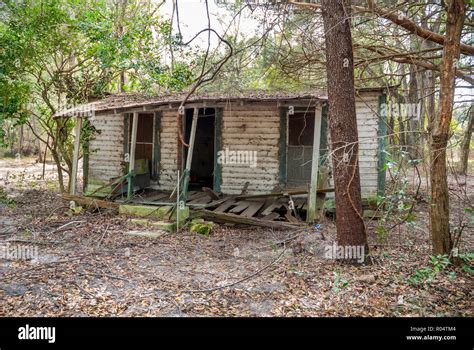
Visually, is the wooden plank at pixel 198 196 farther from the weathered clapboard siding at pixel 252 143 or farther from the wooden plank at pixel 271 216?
the wooden plank at pixel 271 216

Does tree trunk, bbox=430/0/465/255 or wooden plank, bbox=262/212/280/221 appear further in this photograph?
wooden plank, bbox=262/212/280/221

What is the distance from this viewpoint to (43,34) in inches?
414

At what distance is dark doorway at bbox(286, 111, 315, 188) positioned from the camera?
10.5 metres

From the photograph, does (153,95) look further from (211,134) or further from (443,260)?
(443,260)

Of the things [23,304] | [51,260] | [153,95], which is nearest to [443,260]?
[23,304]

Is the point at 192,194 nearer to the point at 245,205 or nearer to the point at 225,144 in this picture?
the point at 225,144

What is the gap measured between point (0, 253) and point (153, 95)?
5.91m

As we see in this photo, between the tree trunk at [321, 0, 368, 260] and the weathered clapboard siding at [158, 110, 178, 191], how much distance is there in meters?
6.55

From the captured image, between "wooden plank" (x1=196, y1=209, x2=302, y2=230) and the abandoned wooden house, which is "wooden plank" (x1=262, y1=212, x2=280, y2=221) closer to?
"wooden plank" (x1=196, y1=209, x2=302, y2=230)

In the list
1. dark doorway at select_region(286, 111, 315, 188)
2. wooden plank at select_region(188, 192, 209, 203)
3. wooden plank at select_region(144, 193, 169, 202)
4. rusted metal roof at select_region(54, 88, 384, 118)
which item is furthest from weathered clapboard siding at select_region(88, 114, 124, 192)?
dark doorway at select_region(286, 111, 315, 188)

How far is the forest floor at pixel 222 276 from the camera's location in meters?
4.57

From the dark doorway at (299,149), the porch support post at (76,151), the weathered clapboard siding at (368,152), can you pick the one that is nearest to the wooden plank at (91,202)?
the porch support post at (76,151)

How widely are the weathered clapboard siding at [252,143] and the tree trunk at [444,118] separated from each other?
5.59 m

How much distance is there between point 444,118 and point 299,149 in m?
5.55
